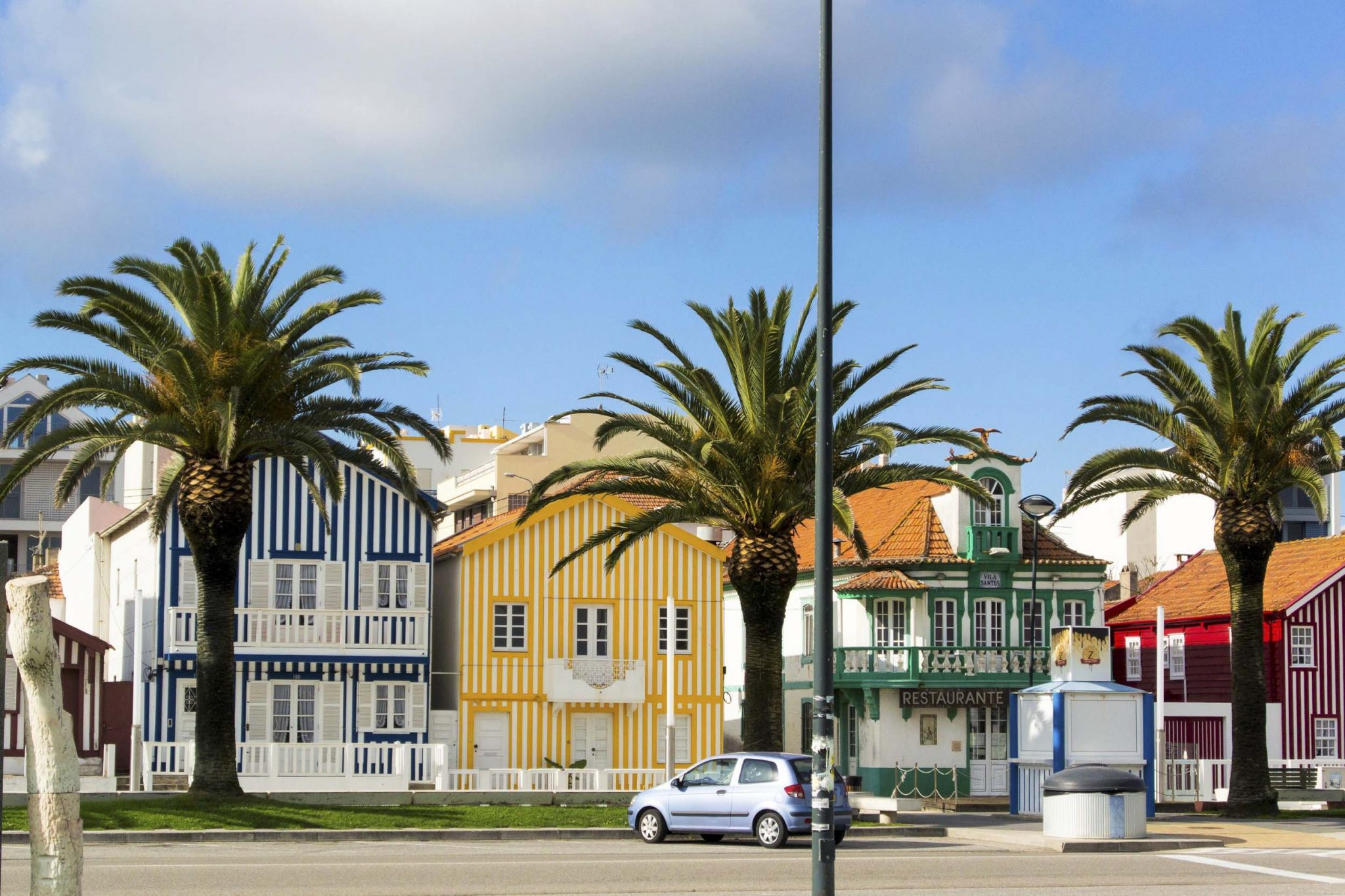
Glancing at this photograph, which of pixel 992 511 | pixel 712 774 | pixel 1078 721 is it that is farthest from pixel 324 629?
pixel 992 511

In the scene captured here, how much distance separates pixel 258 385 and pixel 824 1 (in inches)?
662

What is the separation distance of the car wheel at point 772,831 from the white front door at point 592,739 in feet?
53.5

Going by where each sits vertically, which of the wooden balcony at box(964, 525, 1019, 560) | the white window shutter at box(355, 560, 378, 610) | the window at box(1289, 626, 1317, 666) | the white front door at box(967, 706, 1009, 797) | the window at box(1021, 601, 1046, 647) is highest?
the wooden balcony at box(964, 525, 1019, 560)

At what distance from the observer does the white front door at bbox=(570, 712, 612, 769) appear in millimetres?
41750

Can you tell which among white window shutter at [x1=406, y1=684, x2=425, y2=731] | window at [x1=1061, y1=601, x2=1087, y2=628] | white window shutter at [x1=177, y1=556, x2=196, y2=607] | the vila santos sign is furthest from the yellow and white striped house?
window at [x1=1061, y1=601, x2=1087, y2=628]

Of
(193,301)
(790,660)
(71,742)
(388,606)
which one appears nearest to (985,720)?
(790,660)

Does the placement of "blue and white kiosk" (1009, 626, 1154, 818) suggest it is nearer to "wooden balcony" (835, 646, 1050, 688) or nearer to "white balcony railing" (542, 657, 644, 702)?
"wooden balcony" (835, 646, 1050, 688)

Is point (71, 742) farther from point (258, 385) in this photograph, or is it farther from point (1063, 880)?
point (258, 385)

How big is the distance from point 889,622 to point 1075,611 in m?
5.07

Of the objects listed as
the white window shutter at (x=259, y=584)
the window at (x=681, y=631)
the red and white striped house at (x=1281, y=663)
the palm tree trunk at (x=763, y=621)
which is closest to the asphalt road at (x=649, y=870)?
the palm tree trunk at (x=763, y=621)

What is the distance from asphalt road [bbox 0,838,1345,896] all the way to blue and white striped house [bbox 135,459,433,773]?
13.6 metres

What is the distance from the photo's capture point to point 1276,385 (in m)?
35.9

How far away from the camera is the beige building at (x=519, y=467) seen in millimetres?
58188

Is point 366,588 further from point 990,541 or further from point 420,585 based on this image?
point 990,541
